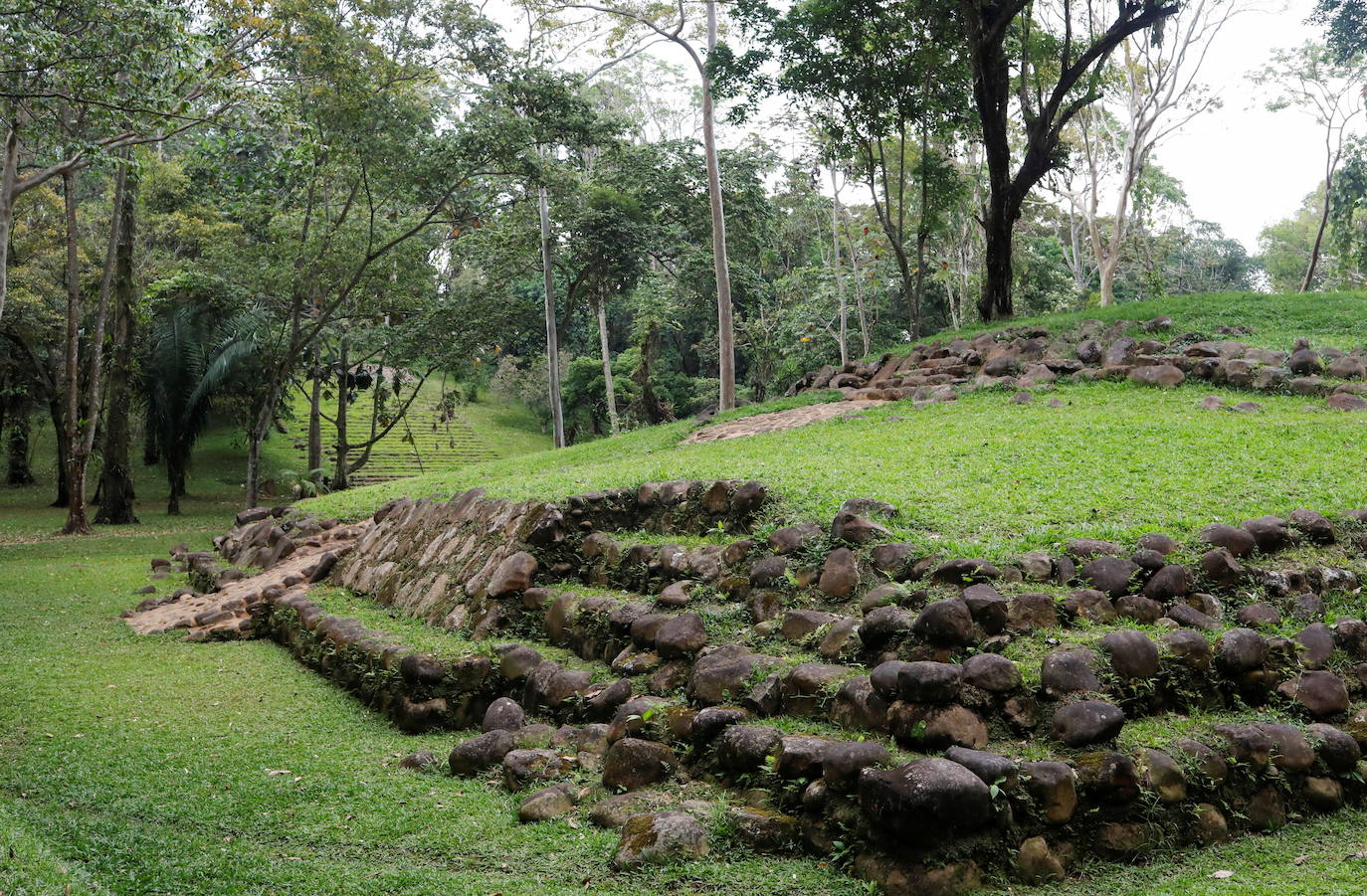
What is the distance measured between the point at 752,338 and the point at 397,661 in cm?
2516

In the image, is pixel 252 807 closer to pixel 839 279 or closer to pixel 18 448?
pixel 839 279

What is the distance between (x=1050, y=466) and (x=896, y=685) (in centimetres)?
410

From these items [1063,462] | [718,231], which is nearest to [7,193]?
[718,231]

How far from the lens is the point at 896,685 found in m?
4.75

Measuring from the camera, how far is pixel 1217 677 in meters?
4.93

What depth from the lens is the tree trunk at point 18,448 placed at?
1015 inches

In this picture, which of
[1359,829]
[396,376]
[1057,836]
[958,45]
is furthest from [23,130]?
[396,376]

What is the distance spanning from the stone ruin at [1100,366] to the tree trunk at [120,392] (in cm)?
1435

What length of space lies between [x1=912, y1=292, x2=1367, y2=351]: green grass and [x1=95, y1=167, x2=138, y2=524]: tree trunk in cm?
1626

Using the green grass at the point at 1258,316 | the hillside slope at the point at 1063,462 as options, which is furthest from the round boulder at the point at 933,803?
the green grass at the point at 1258,316

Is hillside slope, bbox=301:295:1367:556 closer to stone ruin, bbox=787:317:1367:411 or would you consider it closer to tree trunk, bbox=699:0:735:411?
stone ruin, bbox=787:317:1367:411

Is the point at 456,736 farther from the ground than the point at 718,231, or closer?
closer

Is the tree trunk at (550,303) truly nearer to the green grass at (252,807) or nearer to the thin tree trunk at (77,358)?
A: the thin tree trunk at (77,358)

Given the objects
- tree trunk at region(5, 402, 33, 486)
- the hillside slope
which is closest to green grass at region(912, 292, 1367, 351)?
the hillside slope
